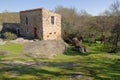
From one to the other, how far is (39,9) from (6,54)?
45.4 feet

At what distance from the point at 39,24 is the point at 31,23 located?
2.44 meters

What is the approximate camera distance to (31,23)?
1753 inches

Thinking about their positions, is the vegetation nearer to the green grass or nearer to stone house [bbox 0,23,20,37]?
the green grass

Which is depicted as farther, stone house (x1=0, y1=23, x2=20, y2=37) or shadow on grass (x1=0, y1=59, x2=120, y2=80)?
stone house (x1=0, y1=23, x2=20, y2=37)

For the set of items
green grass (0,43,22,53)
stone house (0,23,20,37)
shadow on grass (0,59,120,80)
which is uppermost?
stone house (0,23,20,37)

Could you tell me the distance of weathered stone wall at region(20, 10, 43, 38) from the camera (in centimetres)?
4284

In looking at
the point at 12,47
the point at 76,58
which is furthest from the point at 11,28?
the point at 76,58

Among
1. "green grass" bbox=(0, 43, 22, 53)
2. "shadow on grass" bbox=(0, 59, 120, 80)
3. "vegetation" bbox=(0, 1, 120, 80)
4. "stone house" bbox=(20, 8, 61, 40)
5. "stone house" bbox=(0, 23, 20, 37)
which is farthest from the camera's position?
"stone house" bbox=(0, 23, 20, 37)

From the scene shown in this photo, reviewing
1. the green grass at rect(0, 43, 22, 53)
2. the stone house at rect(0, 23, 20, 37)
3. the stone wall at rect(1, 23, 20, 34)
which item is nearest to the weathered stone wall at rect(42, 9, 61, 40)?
the green grass at rect(0, 43, 22, 53)

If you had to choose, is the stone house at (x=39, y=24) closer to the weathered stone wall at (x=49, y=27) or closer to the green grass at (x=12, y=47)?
the weathered stone wall at (x=49, y=27)

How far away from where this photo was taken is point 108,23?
50.6 m

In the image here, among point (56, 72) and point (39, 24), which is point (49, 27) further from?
point (56, 72)

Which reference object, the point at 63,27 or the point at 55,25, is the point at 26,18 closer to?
the point at 55,25

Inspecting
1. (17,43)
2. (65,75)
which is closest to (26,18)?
(17,43)
